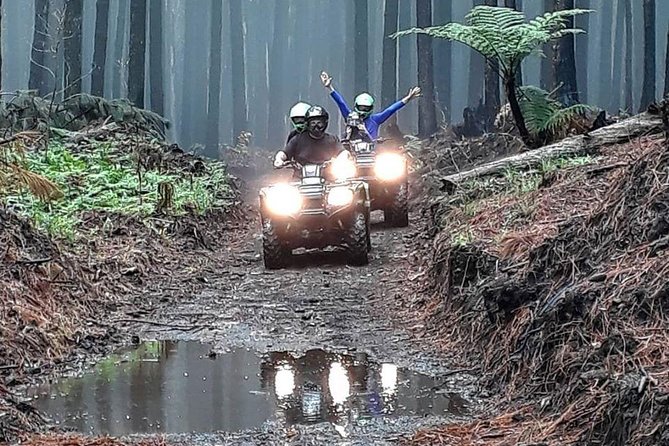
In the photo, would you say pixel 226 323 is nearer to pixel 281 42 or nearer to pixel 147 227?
pixel 147 227

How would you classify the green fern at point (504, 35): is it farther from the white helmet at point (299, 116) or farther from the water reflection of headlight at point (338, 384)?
the water reflection of headlight at point (338, 384)

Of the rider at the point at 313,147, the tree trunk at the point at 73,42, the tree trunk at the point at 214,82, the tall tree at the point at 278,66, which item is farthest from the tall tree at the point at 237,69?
the rider at the point at 313,147

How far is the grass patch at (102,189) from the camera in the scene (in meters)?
10.0

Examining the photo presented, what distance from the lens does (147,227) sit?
10.8m

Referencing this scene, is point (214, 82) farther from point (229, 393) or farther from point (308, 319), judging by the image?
point (229, 393)

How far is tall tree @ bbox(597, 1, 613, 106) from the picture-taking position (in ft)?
168

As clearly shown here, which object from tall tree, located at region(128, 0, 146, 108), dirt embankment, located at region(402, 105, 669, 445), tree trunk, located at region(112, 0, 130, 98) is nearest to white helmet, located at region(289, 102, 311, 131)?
dirt embankment, located at region(402, 105, 669, 445)

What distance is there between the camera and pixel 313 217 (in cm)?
995

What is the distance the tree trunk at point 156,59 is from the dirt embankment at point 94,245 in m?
16.6

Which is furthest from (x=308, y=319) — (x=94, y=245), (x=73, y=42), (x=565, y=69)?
(x=73, y=42)

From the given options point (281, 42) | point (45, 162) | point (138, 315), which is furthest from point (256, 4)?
point (138, 315)

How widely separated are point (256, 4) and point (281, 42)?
4.49 meters

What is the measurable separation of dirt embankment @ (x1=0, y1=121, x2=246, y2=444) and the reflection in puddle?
1.18ft

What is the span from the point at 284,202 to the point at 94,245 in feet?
6.87
